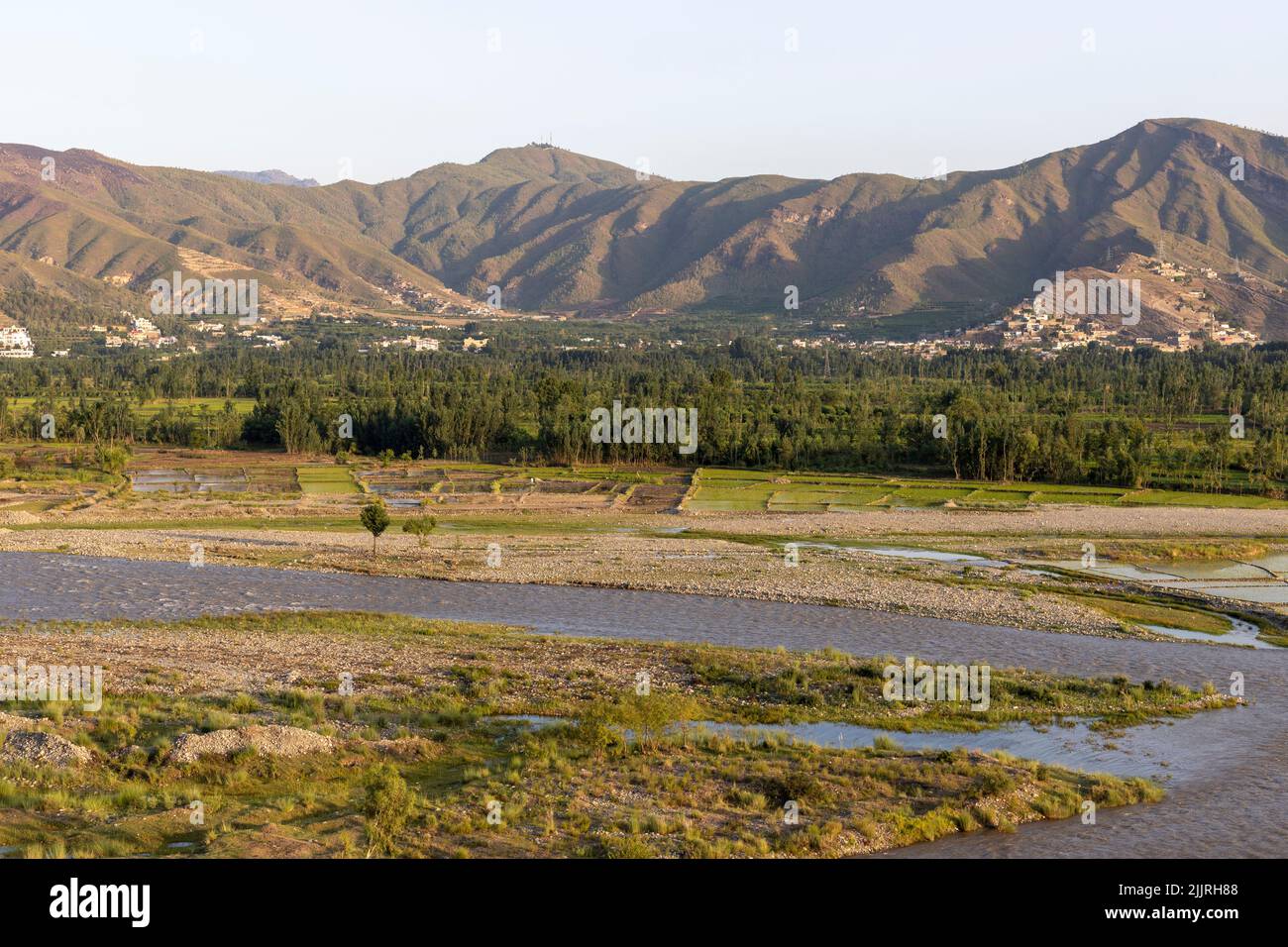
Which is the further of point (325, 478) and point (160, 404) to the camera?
point (160, 404)

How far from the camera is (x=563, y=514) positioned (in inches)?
3423

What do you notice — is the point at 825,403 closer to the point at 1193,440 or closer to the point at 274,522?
the point at 1193,440

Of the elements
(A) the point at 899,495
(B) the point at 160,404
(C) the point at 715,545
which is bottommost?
(C) the point at 715,545

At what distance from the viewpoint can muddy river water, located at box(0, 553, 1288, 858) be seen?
24.6m

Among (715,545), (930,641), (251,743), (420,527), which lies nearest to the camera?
(251,743)

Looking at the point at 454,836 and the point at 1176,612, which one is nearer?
the point at 454,836

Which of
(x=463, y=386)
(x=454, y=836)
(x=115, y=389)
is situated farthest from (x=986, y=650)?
(x=115, y=389)

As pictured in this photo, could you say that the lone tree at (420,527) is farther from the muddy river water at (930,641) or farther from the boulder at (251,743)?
the boulder at (251,743)

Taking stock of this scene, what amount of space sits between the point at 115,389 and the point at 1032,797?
183489mm

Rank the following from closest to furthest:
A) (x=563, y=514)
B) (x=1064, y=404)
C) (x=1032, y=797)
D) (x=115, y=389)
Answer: (x=1032, y=797), (x=563, y=514), (x=1064, y=404), (x=115, y=389)

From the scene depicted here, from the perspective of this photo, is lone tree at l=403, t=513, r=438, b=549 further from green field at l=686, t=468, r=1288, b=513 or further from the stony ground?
green field at l=686, t=468, r=1288, b=513

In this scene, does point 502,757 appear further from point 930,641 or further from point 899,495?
point 899,495

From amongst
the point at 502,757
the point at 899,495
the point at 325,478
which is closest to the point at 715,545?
the point at 899,495

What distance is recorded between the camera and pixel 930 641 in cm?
4500
